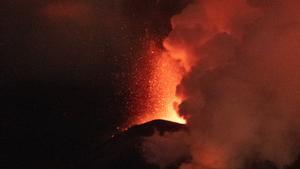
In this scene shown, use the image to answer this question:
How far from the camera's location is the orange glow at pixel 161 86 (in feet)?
62.8

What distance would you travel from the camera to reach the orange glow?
1916 centimetres

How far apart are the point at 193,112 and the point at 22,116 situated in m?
12.1

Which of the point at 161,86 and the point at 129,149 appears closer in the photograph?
the point at 129,149

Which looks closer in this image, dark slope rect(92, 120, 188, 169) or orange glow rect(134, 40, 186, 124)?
dark slope rect(92, 120, 188, 169)

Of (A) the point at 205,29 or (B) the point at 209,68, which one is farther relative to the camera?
(A) the point at 205,29

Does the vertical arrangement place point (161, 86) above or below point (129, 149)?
above

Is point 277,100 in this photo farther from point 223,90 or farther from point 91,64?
point 91,64

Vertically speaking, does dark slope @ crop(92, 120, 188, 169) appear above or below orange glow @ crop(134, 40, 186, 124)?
below

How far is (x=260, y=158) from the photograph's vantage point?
1334cm

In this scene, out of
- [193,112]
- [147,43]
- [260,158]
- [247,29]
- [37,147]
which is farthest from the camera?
[37,147]

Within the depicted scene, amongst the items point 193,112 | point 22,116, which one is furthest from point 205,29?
point 22,116

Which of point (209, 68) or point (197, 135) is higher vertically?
point (209, 68)

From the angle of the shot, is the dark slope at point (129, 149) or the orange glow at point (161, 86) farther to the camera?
the orange glow at point (161, 86)

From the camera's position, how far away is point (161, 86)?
21.0 m
